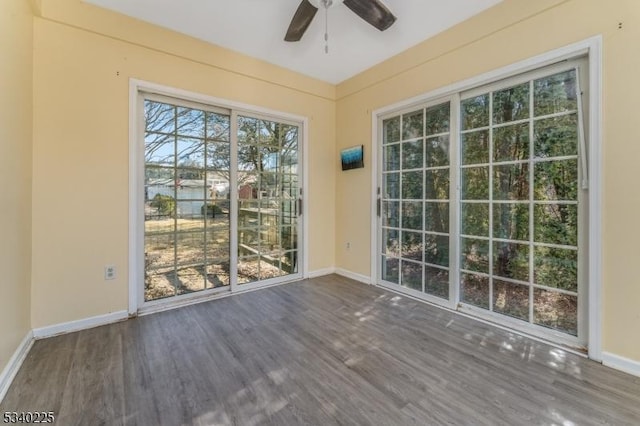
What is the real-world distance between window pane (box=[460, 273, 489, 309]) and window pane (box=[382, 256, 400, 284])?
0.78 m

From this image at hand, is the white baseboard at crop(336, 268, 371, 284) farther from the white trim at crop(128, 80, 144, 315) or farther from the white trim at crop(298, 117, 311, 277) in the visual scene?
the white trim at crop(128, 80, 144, 315)

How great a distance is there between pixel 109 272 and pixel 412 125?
3.44 m

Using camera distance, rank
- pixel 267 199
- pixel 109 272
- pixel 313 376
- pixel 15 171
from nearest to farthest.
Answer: pixel 313 376
pixel 15 171
pixel 109 272
pixel 267 199

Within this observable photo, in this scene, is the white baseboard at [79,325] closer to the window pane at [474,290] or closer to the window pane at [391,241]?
the window pane at [391,241]

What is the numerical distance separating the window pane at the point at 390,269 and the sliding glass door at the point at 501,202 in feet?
0.11

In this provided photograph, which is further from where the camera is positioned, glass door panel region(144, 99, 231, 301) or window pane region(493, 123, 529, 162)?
glass door panel region(144, 99, 231, 301)

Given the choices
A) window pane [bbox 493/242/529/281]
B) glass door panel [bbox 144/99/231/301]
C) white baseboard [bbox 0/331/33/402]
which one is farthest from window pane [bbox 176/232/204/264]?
window pane [bbox 493/242/529/281]

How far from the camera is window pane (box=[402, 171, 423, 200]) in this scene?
10.4 ft

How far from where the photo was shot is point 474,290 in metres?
2.73

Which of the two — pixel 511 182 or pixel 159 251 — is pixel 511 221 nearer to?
pixel 511 182

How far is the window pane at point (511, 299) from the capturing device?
240 cm

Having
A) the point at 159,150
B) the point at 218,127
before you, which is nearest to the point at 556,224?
the point at 218,127

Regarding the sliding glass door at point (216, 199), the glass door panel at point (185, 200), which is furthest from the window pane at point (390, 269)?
the glass door panel at point (185, 200)

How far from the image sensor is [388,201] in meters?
3.55
